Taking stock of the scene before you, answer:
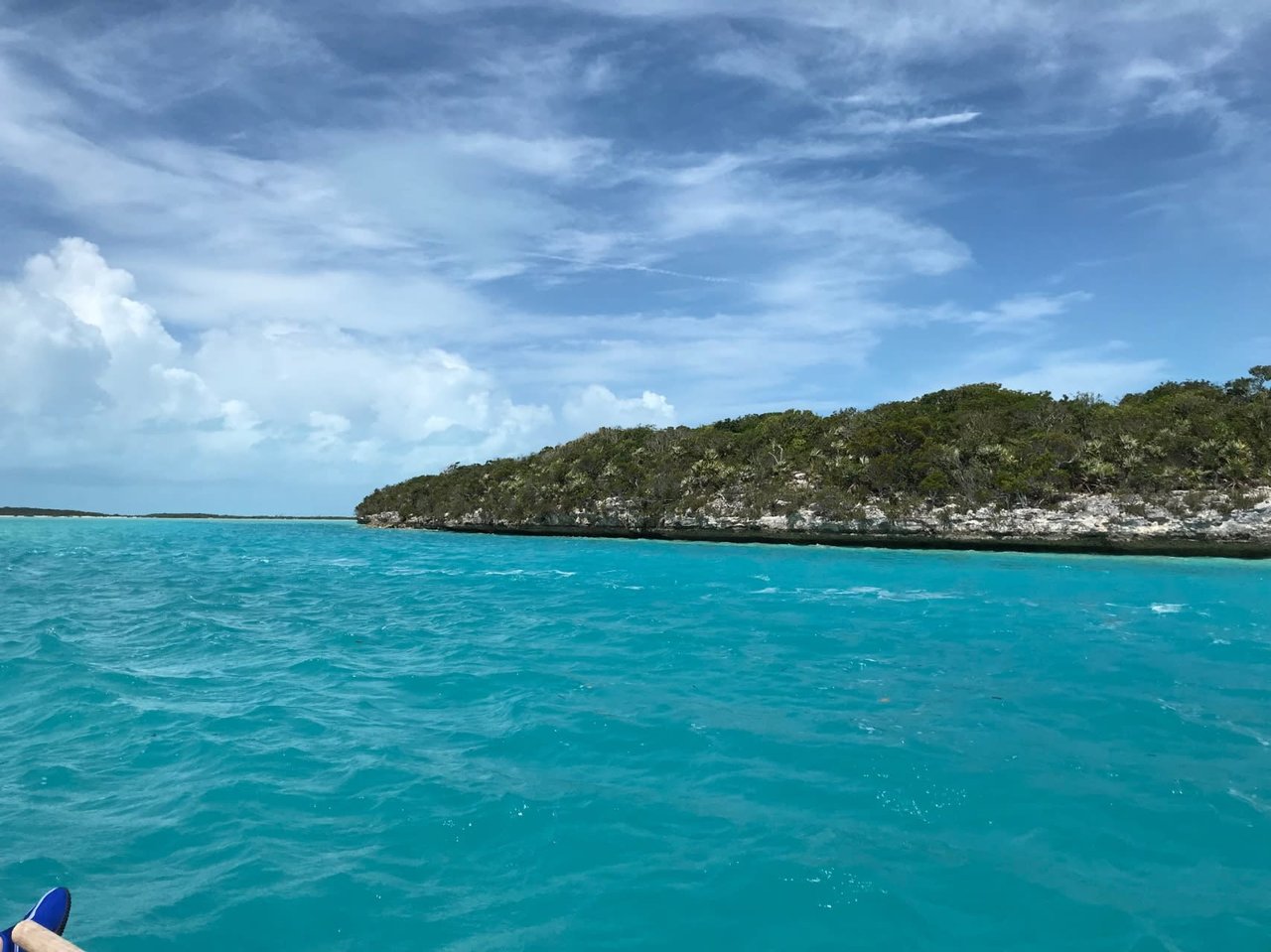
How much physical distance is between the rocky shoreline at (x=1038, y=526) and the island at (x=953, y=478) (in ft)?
0.29

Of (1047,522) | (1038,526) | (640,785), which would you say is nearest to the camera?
(640,785)

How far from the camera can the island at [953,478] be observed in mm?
44656

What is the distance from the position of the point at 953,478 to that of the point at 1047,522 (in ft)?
22.9

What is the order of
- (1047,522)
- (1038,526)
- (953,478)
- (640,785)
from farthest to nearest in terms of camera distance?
(953,478), (1038,526), (1047,522), (640,785)

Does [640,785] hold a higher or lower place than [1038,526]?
lower

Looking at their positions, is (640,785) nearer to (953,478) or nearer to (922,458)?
(953,478)

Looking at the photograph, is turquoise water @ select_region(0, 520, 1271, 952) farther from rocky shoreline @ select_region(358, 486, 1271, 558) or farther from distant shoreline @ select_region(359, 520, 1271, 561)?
distant shoreline @ select_region(359, 520, 1271, 561)

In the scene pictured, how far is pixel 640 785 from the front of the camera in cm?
779

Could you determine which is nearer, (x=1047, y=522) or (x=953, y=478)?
(x=1047, y=522)

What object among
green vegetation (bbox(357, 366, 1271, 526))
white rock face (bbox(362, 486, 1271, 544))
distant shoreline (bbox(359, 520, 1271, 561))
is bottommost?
distant shoreline (bbox(359, 520, 1271, 561))

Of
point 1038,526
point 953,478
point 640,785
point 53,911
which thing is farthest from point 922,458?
point 53,911

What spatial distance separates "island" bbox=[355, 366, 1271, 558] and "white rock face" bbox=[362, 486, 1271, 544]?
0.09 m

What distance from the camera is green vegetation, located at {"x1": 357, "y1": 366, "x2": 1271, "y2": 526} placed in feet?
158

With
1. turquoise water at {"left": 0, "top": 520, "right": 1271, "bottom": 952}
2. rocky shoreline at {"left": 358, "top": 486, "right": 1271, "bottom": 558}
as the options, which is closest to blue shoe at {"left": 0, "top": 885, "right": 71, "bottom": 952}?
turquoise water at {"left": 0, "top": 520, "right": 1271, "bottom": 952}
